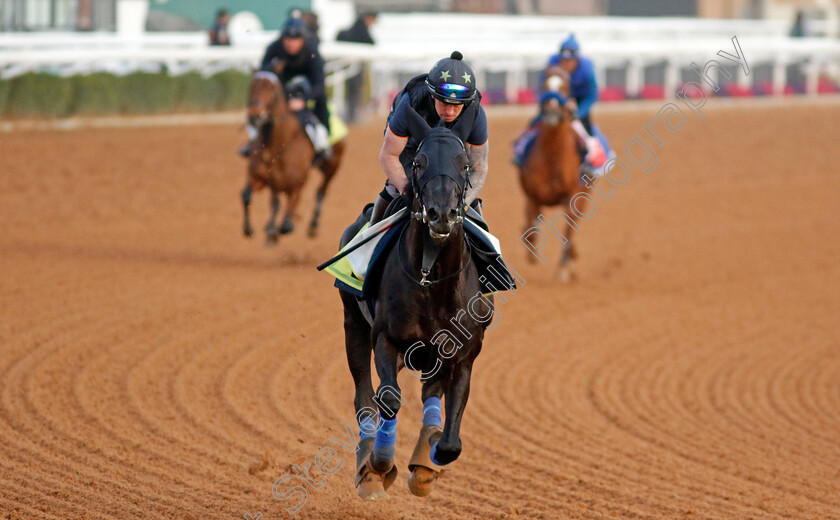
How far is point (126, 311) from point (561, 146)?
5.60 meters

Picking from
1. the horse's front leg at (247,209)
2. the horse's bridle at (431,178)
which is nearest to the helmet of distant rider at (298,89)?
the horse's front leg at (247,209)

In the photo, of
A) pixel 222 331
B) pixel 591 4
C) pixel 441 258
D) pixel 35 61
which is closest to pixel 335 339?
pixel 222 331

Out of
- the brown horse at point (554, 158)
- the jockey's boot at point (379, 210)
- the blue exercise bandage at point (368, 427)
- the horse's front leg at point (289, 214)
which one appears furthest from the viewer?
the horse's front leg at point (289, 214)

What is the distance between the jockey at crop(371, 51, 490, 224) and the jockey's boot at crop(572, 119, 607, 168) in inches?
314

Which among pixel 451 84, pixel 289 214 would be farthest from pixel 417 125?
pixel 289 214

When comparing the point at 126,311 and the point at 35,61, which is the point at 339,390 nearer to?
the point at 126,311

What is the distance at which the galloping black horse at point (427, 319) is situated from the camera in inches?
207

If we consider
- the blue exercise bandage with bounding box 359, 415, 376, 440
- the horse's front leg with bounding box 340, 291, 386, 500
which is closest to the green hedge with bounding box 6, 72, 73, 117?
the horse's front leg with bounding box 340, 291, 386, 500

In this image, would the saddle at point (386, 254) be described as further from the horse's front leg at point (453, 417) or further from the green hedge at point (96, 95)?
the green hedge at point (96, 95)

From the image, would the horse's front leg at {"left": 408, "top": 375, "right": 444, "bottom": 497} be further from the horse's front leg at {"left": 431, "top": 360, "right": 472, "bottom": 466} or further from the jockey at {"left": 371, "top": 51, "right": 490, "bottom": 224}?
the jockey at {"left": 371, "top": 51, "right": 490, "bottom": 224}

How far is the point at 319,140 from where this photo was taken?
13.9 meters

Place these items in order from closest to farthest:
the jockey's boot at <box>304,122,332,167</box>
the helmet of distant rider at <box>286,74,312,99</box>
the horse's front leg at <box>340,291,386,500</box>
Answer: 1. the horse's front leg at <box>340,291,386,500</box>
2. the helmet of distant rider at <box>286,74,312,99</box>
3. the jockey's boot at <box>304,122,332,167</box>

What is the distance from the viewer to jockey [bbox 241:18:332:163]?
13.4 meters

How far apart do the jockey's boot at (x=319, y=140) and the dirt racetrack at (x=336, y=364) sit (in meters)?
1.35
